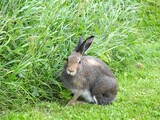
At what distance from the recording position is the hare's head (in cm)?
547

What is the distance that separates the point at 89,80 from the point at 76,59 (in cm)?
39

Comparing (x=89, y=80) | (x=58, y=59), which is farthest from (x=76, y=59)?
(x=58, y=59)

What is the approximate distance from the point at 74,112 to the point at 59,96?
0.47 metres

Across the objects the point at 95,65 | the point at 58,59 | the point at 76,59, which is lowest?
the point at 95,65

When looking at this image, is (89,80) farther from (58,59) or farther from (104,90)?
(58,59)

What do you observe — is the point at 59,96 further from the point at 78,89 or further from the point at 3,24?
the point at 3,24

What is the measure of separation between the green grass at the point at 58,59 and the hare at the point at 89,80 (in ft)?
0.44

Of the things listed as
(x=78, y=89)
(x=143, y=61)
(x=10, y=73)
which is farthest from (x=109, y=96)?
(x=143, y=61)

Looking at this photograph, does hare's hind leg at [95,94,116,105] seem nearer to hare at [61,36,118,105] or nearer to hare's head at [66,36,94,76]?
hare at [61,36,118,105]

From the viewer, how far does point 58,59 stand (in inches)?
235

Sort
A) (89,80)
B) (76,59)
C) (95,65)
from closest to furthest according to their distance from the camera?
(76,59) → (89,80) → (95,65)

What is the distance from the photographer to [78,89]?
5.68 metres

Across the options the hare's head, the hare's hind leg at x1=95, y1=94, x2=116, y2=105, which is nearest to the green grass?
the hare's hind leg at x1=95, y1=94, x2=116, y2=105

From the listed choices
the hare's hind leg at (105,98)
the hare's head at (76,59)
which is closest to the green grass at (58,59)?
the hare's hind leg at (105,98)
